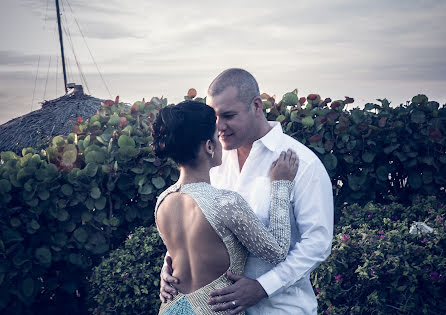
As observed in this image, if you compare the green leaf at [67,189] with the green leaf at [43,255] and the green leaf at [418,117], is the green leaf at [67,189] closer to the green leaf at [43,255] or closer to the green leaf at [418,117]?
the green leaf at [43,255]

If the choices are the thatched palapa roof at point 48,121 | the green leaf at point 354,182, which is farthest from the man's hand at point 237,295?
the thatched palapa roof at point 48,121

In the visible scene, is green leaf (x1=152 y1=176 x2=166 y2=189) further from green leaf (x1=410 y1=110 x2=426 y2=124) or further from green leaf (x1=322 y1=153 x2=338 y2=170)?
green leaf (x1=410 y1=110 x2=426 y2=124)

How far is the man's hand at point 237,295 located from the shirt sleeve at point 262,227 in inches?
8.2

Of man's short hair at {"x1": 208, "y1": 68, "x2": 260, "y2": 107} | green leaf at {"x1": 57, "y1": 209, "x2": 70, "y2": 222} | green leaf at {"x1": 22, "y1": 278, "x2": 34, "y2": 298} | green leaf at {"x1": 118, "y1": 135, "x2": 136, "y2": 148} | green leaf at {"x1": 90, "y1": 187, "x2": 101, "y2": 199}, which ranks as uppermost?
man's short hair at {"x1": 208, "y1": 68, "x2": 260, "y2": 107}

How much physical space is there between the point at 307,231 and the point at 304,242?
0.08m

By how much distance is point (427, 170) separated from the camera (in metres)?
5.88

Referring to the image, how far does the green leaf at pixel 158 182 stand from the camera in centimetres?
545

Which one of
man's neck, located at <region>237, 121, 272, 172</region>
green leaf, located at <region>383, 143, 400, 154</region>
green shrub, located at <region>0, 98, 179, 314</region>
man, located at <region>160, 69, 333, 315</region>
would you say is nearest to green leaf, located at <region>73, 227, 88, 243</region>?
green shrub, located at <region>0, 98, 179, 314</region>

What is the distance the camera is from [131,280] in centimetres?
488

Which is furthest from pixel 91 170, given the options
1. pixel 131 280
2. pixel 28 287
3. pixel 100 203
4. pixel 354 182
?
pixel 354 182

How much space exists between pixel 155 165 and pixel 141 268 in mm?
1305

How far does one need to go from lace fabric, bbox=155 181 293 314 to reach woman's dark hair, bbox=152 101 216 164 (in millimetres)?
218

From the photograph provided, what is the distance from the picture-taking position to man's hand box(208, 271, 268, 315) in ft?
8.91

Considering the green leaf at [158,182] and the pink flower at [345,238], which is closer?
the pink flower at [345,238]
